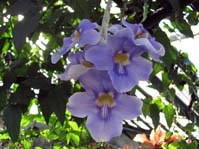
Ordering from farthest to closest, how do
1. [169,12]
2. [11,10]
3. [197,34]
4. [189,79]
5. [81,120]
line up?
1. [197,34]
2. [189,79]
3. [81,120]
4. [169,12]
5. [11,10]

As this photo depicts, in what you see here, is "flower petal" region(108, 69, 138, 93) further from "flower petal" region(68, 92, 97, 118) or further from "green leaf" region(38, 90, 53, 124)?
"green leaf" region(38, 90, 53, 124)

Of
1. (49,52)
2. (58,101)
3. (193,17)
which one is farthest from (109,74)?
(193,17)

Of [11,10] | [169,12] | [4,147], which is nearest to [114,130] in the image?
[11,10]

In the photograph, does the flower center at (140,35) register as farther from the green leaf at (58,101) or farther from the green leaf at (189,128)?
the green leaf at (189,128)

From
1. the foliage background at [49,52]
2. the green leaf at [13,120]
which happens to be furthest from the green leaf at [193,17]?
the green leaf at [13,120]

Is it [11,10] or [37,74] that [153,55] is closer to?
[11,10]
